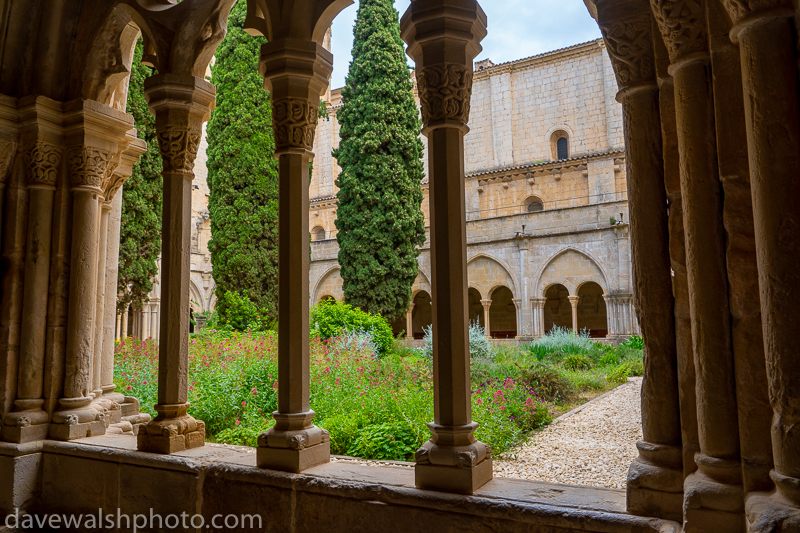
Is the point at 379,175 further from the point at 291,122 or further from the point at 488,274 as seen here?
the point at 291,122

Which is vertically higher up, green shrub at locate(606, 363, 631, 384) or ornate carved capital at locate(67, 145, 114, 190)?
ornate carved capital at locate(67, 145, 114, 190)

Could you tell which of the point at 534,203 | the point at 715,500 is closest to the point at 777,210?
the point at 715,500

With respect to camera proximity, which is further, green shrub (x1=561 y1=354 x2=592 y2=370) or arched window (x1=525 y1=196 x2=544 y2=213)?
arched window (x1=525 y1=196 x2=544 y2=213)

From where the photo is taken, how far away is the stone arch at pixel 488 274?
1566 cm

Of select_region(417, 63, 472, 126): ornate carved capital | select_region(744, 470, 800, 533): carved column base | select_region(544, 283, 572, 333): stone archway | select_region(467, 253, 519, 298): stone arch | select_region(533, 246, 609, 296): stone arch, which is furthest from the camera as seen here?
select_region(544, 283, 572, 333): stone archway

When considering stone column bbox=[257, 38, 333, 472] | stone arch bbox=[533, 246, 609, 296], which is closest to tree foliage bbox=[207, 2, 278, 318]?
stone arch bbox=[533, 246, 609, 296]

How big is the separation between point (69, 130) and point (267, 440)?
240 centimetres

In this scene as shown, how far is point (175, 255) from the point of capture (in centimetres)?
294

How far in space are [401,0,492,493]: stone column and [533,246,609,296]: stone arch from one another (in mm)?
12943

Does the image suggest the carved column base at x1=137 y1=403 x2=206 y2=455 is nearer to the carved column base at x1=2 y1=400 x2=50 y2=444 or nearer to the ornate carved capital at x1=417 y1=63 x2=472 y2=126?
A: the carved column base at x1=2 y1=400 x2=50 y2=444

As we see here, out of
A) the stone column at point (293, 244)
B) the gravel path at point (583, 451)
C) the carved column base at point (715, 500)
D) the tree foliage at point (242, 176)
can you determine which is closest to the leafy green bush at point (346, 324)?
the tree foliage at point (242, 176)

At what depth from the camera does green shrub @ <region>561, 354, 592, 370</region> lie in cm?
960

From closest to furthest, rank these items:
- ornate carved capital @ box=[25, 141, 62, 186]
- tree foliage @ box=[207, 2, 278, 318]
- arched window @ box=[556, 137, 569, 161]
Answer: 1. ornate carved capital @ box=[25, 141, 62, 186]
2. tree foliage @ box=[207, 2, 278, 318]
3. arched window @ box=[556, 137, 569, 161]

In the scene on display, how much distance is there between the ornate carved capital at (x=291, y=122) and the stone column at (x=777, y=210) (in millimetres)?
1857
